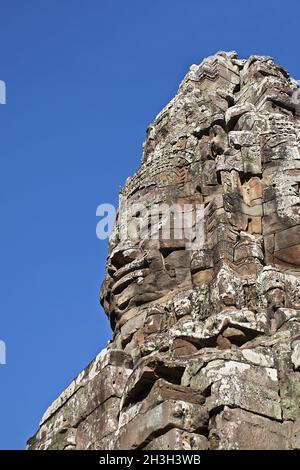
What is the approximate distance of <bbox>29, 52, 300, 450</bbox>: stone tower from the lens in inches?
424

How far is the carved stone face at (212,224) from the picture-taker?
13320mm

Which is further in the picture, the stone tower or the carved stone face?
the carved stone face

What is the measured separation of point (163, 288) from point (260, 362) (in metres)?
3.28

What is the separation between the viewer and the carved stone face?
13320 mm

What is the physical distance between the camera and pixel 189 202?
15.6 meters

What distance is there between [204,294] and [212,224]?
5.21 feet

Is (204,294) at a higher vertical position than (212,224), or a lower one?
lower

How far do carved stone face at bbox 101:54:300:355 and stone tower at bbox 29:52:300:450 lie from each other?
2cm

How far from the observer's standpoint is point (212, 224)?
1450 centimetres

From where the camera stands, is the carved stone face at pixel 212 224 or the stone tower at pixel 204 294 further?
the carved stone face at pixel 212 224

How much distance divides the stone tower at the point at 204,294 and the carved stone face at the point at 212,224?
0.02 metres

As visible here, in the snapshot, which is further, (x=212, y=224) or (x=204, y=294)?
(x=212, y=224)
